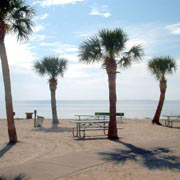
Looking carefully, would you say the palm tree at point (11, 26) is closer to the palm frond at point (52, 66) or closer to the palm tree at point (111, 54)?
the palm tree at point (111, 54)

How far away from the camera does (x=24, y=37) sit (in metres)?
11.0

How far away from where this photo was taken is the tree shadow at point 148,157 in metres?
7.14

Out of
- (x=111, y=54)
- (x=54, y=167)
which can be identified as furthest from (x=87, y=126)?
(x=54, y=167)

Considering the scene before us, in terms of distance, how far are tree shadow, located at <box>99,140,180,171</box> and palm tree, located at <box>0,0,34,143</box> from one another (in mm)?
4180

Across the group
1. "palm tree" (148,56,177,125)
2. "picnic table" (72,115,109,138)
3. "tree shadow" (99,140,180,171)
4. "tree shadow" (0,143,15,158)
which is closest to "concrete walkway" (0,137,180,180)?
"tree shadow" (99,140,180,171)

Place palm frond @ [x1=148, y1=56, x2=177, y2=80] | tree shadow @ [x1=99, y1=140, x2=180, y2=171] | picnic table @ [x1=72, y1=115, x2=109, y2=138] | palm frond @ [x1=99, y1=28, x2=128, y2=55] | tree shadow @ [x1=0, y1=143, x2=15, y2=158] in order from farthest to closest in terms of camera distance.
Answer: palm frond @ [x1=148, y1=56, x2=177, y2=80], picnic table @ [x1=72, y1=115, x2=109, y2=138], palm frond @ [x1=99, y1=28, x2=128, y2=55], tree shadow @ [x1=0, y1=143, x2=15, y2=158], tree shadow @ [x1=99, y1=140, x2=180, y2=171]

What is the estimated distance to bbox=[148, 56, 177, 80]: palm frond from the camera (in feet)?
66.4

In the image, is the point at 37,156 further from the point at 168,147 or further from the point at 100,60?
the point at 100,60

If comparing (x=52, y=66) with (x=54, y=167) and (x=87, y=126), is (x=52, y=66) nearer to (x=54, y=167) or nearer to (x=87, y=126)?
(x=87, y=126)

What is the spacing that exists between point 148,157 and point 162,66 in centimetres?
1308

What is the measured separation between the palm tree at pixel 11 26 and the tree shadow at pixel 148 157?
165 inches

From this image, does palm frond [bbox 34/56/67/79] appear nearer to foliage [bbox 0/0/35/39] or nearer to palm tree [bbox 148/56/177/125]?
palm tree [bbox 148/56/177/125]

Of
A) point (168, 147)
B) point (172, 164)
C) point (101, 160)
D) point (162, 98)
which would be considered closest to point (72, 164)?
point (101, 160)

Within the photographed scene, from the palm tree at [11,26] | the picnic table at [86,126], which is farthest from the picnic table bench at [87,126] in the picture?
the palm tree at [11,26]
